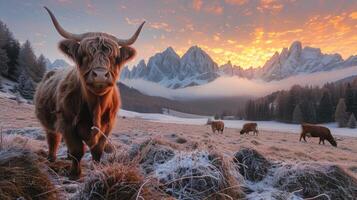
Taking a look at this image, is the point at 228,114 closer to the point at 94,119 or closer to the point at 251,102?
the point at 251,102

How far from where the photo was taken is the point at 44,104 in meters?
6.23

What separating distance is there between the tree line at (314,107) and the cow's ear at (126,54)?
79.9m

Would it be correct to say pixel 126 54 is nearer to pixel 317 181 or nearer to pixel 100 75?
pixel 100 75

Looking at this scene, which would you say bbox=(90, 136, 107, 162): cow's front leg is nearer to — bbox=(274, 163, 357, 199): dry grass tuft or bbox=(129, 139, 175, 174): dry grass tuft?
bbox=(129, 139, 175, 174): dry grass tuft

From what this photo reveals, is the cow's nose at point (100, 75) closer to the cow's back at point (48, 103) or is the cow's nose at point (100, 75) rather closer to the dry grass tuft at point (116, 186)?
the dry grass tuft at point (116, 186)

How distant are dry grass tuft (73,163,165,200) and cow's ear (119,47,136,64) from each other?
268 cm

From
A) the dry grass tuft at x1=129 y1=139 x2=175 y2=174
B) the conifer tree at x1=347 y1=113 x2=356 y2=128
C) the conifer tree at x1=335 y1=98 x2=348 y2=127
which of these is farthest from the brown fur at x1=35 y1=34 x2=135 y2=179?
the conifer tree at x1=335 y1=98 x2=348 y2=127

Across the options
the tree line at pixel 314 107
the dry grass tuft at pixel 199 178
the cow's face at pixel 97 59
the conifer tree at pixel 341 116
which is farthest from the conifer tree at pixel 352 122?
the dry grass tuft at pixel 199 178

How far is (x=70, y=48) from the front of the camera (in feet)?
14.8

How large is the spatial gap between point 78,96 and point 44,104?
6.57 feet

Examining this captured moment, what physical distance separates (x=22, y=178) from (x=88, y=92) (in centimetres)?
230

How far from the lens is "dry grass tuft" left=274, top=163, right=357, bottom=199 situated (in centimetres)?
299

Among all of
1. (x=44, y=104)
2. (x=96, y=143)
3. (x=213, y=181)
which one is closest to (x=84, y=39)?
(x=96, y=143)

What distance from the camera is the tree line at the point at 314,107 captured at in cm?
7912
